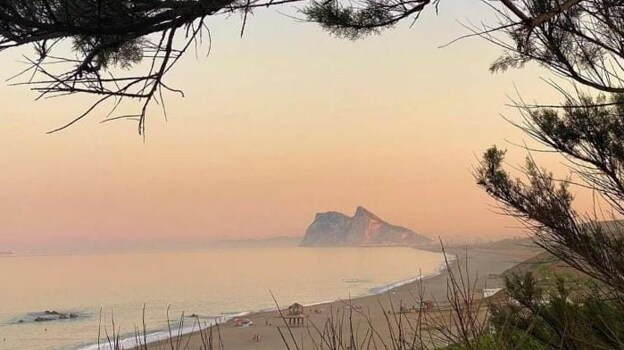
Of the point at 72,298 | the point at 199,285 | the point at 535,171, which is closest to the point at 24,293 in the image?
the point at 72,298

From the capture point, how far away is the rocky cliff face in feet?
552

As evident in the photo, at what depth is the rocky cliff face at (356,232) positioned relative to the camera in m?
168

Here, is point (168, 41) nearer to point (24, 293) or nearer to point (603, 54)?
point (603, 54)

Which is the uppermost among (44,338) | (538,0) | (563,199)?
(538,0)

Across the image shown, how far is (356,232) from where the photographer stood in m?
171

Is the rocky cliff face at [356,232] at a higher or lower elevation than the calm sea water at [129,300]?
higher

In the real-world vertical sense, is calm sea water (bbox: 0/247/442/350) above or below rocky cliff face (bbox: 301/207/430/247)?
below

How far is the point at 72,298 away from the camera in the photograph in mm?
38781

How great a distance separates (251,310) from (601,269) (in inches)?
1078

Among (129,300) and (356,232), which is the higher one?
(356,232)

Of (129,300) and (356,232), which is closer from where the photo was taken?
(129,300)

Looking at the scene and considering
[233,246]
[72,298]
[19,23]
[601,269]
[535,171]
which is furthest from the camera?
[233,246]

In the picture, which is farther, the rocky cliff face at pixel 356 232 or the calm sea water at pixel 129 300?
the rocky cliff face at pixel 356 232

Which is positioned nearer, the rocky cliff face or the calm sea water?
the calm sea water
